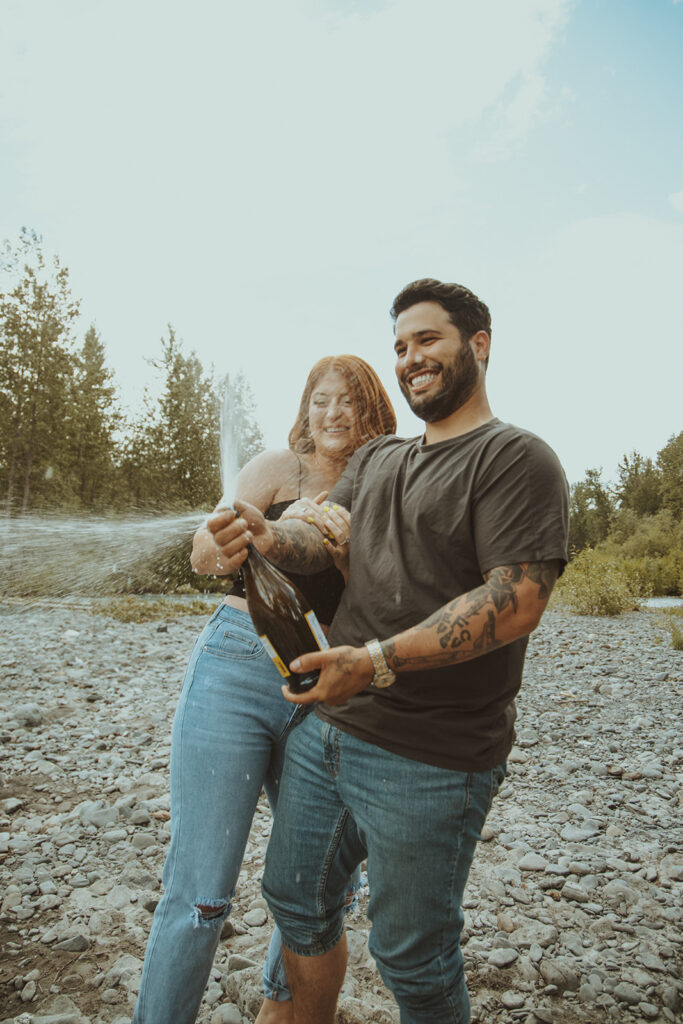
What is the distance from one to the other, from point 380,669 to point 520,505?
0.59m

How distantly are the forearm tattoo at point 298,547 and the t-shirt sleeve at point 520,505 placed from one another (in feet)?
2.02

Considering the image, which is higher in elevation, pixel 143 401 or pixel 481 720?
pixel 143 401

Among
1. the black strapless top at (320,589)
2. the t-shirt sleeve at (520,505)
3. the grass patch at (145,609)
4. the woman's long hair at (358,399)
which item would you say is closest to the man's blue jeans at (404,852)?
the black strapless top at (320,589)

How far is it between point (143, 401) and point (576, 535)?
1359cm

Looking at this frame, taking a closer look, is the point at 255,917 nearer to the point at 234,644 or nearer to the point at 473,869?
the point at 473,869

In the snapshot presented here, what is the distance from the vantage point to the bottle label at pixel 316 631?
1937 mm

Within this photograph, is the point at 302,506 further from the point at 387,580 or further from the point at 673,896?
the point at 673,896

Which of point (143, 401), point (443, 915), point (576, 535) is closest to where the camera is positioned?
point (443, 915)

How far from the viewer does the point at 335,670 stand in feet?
5.60

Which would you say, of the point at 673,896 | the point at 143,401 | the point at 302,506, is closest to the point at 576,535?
the point at 673,896

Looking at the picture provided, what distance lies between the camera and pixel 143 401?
1966 centimetres

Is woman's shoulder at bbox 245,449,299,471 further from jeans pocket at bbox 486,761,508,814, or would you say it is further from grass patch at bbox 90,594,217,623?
grass patch at bbox 90,594,217,623

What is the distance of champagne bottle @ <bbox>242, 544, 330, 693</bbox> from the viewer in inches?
84.7

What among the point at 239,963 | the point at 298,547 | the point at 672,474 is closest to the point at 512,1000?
the point at 239,963
